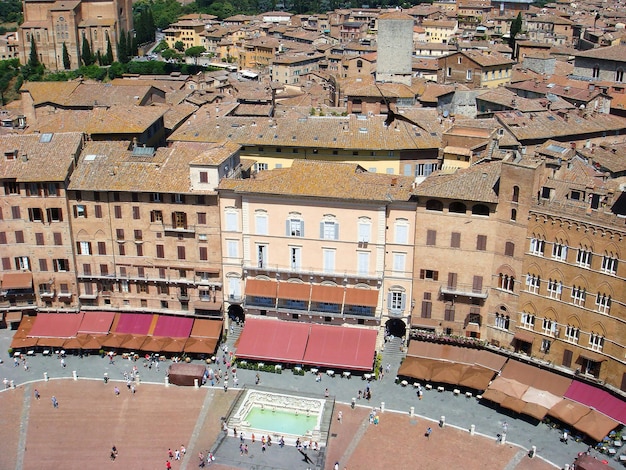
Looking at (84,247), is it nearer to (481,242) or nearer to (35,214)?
(35,214)

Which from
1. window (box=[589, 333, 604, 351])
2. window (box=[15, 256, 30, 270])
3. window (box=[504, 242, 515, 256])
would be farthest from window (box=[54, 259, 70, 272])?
window (box=[589, 333, 604, 351])

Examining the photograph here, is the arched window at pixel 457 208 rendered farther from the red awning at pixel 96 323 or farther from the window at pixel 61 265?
the window at pixel 61 265

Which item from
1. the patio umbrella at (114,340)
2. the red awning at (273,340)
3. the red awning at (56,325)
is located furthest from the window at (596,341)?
the red awning at (56,325)

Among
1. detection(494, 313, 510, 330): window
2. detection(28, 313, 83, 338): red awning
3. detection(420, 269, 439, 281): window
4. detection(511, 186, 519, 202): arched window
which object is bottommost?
detection(28, 313, 83, 338): red awning

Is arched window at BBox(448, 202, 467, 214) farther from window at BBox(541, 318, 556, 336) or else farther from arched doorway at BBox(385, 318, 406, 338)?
arched doorway at BBox(385, 318, 406, 338)

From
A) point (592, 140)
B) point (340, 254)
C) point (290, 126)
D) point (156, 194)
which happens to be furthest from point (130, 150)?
point (592, 140)

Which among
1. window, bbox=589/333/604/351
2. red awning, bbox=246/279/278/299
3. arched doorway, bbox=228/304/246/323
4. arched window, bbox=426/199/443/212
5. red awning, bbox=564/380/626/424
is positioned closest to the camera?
red awning, bbox=564/380/626/424

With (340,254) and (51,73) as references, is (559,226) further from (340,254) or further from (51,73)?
(51,73)
